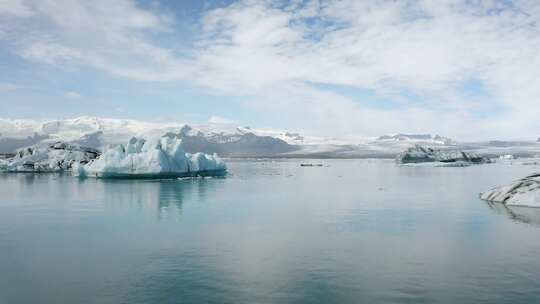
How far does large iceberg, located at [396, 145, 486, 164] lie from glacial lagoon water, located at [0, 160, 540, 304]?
65.2 meters

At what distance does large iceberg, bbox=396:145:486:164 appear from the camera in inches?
3163

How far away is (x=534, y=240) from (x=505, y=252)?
1.94 meters

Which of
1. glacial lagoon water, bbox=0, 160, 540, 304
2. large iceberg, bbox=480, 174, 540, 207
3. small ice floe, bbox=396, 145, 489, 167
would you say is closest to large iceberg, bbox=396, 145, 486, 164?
small ice floe, bbox=396, 145, 489, 167

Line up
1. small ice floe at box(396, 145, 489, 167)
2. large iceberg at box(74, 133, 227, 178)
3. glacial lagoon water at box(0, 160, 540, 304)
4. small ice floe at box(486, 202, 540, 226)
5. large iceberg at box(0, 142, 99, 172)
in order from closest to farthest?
glacial lagoon water at box(0, 160, 540, 304)
small ice floe at box(486, 202, 540, 226)
large iceberg at box(74, 133, 227, 178)
large iceberg at box(0, 142, 99, 172)
small ice floe at box(396, 145, 489, 167)

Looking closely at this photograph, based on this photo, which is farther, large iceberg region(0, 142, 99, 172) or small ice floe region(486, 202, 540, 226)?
large iceberg region(0, 142, 99, 172)

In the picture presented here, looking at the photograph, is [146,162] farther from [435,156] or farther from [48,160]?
[435,156]

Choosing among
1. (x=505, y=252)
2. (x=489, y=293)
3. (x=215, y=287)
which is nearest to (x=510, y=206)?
(x=505, y=252)

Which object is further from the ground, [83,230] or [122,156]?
[122,156]

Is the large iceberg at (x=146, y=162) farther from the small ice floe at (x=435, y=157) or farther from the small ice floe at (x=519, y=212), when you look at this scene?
the small ice floe at (x=435, y=157)

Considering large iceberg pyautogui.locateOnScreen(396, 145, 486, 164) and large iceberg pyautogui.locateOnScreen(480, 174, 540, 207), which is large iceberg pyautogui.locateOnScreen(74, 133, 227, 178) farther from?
large iceberg pyautogui.locateOnScreen(396, 145, 486, 164)

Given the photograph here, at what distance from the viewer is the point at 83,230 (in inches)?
532

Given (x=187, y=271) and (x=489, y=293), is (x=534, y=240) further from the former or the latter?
(x=187, y=271)

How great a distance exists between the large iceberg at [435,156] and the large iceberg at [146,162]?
5430 centimetres

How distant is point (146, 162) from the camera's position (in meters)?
35.8
